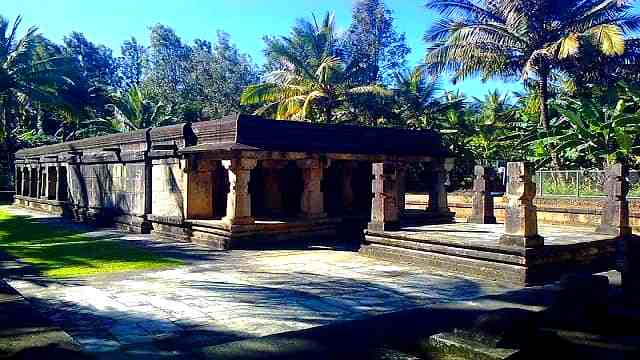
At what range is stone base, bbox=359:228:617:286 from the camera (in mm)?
8328

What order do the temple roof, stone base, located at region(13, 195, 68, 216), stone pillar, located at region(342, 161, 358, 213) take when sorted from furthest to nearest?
1. stone base, located at region(13, 195, 68, 216)
2. stone pillar, located at region(342, 161, 358, 213)
3. the temple roof

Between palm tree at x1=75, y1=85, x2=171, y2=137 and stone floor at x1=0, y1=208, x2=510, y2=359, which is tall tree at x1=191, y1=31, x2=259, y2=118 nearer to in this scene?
palm tree at x1=75, y1=85, x2=171, y2=137

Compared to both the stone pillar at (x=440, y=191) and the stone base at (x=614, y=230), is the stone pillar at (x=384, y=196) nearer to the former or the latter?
the stone base at (x=614, y=230)

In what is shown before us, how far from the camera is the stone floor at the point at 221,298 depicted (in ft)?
17.8

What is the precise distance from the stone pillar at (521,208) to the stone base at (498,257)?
0.51 ft

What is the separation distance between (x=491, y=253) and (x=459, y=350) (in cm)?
571

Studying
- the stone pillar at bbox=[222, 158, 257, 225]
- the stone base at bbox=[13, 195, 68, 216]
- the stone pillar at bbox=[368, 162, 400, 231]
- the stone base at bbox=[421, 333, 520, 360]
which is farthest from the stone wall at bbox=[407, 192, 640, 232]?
the stone base at bbox=[13, 195, 68, 216]

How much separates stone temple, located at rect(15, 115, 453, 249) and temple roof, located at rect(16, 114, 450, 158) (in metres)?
0.03

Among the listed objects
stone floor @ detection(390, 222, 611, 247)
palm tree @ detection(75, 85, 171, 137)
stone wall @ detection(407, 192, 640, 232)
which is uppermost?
palm tree @ detection(75, 85, 171, 137)

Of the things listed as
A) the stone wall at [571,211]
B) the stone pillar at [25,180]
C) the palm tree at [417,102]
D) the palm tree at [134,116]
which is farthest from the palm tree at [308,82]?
the stone pillar at [25,180]

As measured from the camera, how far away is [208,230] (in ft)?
42.5

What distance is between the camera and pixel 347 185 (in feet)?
54.5

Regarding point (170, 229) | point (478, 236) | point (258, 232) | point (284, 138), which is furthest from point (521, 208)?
point (170, 229)

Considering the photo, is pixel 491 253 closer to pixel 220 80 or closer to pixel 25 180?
pixel 25 180
